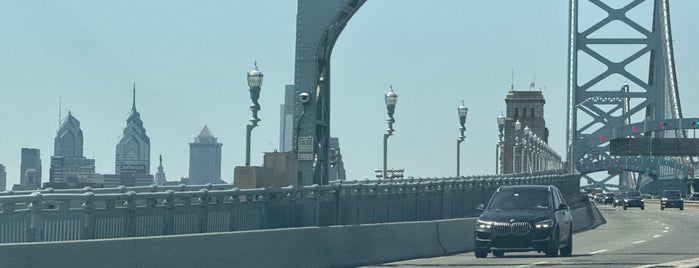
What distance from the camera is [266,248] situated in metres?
24.3

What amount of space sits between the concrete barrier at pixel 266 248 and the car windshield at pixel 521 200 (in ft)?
5.79

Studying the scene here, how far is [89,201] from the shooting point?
65.7 feet

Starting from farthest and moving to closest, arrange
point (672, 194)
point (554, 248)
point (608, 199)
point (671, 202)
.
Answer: point (608, 199) < point (672, 194) < point (671, 202) < point (554, 248)

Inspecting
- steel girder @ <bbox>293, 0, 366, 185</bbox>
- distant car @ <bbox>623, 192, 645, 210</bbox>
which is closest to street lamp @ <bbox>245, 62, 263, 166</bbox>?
steel girder @ <bbox>293, 0, 366, 185</bbox>

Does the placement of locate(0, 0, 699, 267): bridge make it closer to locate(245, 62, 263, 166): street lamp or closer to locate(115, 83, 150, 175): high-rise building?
locate(245, 62, 263, 166): street lamp

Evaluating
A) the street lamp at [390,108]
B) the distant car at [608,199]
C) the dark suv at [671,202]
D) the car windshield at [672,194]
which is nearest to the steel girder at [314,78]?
the street lamp at [390,108]

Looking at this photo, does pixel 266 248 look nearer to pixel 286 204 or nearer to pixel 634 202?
pixel 286 204

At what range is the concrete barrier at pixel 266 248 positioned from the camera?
18016 mm

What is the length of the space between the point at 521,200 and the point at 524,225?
1296mm

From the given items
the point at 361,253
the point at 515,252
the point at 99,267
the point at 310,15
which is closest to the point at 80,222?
the point at 99,267

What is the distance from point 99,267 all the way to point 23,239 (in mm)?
1342

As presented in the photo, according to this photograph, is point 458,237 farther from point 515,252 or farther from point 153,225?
point 153,225

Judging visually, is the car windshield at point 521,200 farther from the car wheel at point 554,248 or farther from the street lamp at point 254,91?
the street lamp at point 254,91

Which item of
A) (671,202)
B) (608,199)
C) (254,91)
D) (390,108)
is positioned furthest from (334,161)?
(608,199)
